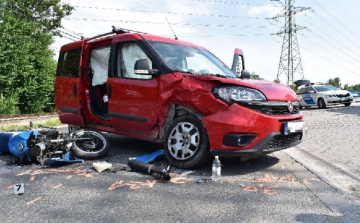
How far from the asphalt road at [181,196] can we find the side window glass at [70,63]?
2.20 m

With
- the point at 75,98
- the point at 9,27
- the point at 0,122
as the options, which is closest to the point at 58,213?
the point at 75,98

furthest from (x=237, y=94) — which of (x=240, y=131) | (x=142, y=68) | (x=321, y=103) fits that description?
(x=321, y=103)

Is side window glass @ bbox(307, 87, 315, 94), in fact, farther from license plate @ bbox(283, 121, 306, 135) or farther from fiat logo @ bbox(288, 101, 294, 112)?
fiat logo @ bbox(288, 101, 294, 112)

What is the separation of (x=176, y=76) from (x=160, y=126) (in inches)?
29.6

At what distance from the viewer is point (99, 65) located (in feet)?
19.5

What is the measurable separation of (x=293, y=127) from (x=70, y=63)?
4.29 metres

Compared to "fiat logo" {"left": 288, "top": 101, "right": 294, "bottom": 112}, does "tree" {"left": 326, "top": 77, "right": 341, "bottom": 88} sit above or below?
above

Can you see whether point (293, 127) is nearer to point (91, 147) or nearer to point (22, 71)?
point (91, 147)

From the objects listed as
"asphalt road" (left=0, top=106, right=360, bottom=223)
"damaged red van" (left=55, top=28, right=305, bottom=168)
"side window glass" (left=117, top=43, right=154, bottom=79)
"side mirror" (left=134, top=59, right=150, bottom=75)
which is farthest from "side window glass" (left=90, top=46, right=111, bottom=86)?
"asphalt road" (left=0, top=106, right=360, bottom=223)

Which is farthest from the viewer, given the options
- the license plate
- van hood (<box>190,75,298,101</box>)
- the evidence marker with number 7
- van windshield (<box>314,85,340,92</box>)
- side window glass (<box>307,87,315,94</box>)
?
side window glass (<box>307,87,315,94</box>)

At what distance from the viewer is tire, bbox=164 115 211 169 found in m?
3.98

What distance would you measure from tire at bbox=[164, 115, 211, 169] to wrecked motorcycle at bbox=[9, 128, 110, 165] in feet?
4.39

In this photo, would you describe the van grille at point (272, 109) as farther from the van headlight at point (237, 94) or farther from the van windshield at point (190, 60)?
the van windshield at point (190, 60)

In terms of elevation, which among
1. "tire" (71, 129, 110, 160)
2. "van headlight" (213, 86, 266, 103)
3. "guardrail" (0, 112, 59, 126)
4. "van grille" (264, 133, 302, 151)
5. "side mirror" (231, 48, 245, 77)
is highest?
"side mirror" (231, 48, 245, 77)
